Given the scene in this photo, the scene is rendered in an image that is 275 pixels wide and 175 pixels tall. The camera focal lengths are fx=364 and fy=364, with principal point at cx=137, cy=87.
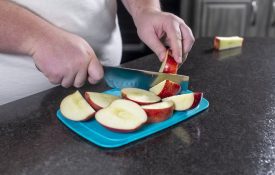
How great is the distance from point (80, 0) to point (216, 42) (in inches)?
16.1

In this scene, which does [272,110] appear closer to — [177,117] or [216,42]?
[177,117]

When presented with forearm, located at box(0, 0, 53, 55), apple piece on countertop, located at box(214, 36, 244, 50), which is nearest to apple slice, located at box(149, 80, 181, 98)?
forearm, located at box(0, 0, 53, 55)

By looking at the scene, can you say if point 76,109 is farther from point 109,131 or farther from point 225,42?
point 225,42

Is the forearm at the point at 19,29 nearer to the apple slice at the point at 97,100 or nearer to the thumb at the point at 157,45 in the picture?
the apple slice at the point at 97,100

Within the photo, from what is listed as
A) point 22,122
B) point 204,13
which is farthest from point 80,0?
point 204,13

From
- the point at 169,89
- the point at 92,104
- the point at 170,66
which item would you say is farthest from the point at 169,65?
the point at 92,104

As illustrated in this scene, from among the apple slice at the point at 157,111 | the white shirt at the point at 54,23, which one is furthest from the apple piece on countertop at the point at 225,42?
the apple slice at the point at 157,111

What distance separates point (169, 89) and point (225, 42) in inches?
16.2

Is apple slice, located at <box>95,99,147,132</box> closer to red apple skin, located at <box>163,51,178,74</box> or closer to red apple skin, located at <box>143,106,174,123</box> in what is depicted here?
red apple skin, located at <box>143,106,174,123</box>

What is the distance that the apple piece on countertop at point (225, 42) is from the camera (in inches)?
40.2

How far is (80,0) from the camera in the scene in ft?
2.79

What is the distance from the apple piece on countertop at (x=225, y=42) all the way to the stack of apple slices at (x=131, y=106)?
0.38 metres

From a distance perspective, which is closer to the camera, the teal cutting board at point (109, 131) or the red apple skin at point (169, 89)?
the teal cutting board at point (109, 131)

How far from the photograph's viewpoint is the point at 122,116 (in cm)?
59
